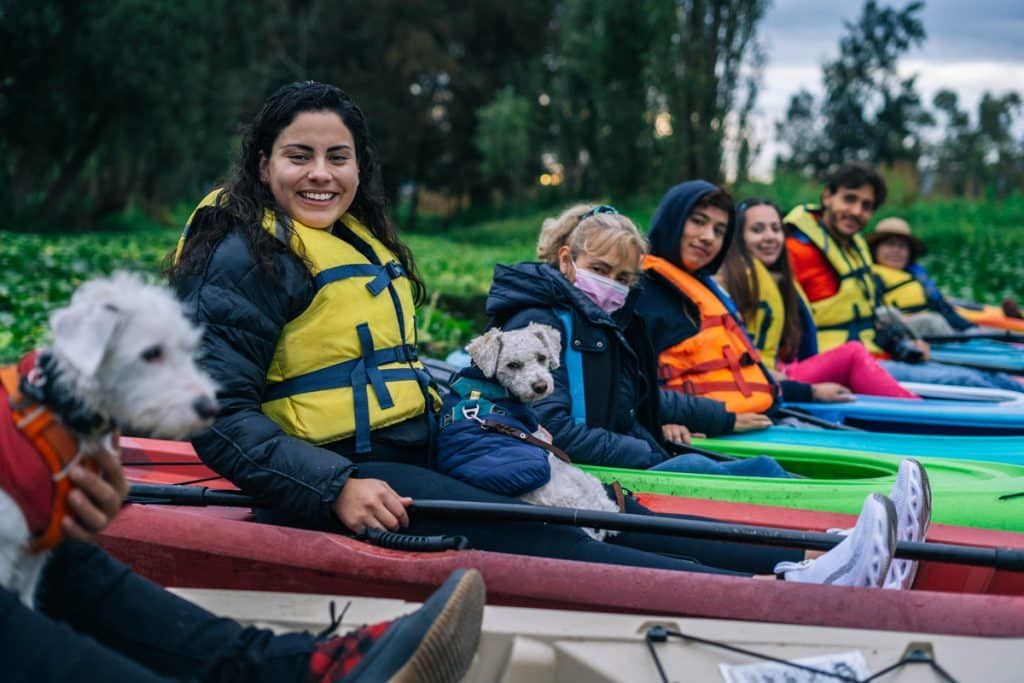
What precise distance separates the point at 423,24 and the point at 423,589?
3486 centimetres

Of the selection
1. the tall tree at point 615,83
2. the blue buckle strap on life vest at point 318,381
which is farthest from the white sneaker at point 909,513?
the tall tree at point 615,83

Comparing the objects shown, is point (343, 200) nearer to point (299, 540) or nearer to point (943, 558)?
point (299, 540)

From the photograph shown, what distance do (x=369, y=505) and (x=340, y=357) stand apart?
384mm

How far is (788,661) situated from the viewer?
86.6 inches

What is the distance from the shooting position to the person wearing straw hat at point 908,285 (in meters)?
6.85

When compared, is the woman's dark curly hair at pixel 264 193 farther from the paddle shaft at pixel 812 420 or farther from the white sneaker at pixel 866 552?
the paddle shaft at pixel 812 420

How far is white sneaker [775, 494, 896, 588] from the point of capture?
7.30 feet

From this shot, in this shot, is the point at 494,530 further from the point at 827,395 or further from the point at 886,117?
the point at 886,117

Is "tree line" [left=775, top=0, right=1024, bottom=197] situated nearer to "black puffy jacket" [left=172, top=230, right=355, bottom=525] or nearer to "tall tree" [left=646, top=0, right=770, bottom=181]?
"tall tree" [left=646, top=0, right=770, bottom=181]

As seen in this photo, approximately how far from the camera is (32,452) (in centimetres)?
164

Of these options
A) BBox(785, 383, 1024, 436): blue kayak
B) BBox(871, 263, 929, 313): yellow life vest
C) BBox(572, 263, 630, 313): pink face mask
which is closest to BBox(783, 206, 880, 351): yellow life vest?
BBox(871, 263, 929, 313): yellow life vest

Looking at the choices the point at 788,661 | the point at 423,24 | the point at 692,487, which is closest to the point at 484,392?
the point at 692,487

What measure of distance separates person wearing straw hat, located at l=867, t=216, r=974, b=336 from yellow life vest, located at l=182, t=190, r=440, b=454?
16.6 feet

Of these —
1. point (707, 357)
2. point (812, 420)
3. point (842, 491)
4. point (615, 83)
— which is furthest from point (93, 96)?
point (842, 491)
